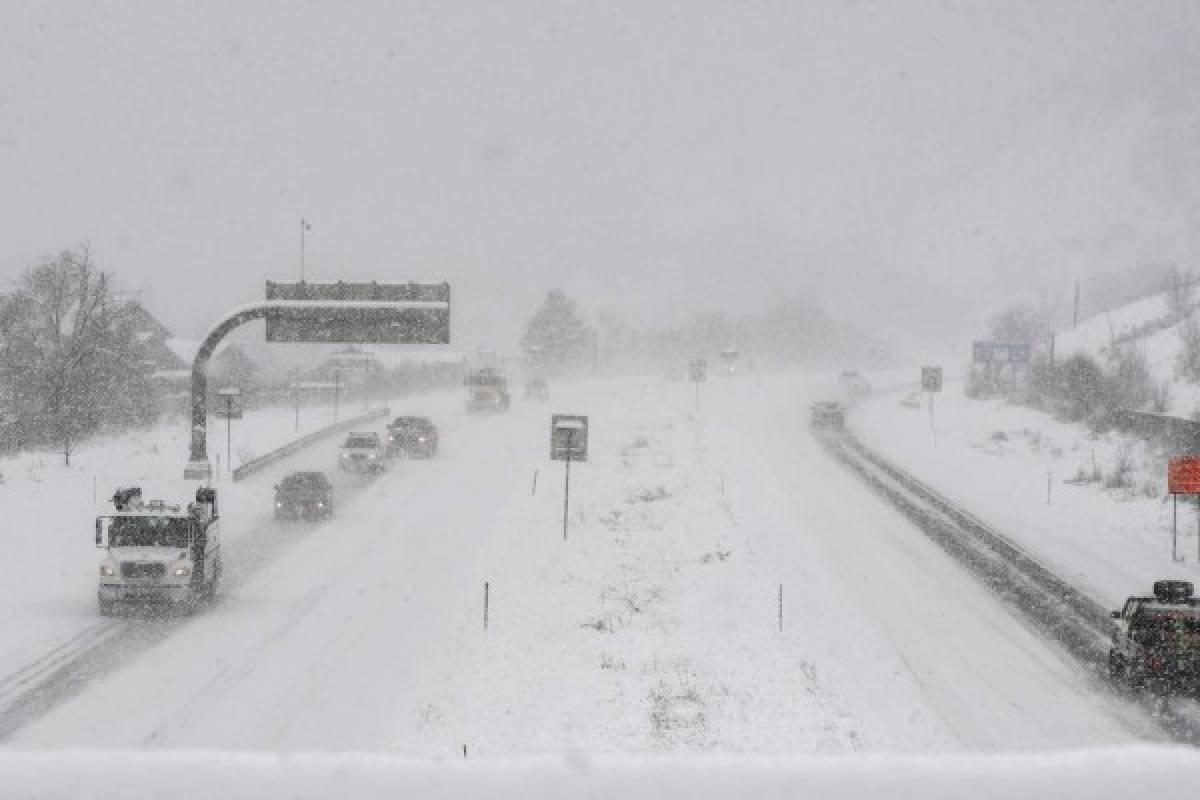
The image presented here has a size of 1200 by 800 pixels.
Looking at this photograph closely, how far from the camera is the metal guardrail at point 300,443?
37.8m

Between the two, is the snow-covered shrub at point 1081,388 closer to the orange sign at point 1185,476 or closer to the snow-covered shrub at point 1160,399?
the snow-covered shrub at point 1160,399

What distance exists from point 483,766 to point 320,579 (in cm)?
2233

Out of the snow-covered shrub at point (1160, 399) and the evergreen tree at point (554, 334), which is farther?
the evergreen tree at point (554, 334)

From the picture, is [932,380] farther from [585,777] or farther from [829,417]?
[585,777]

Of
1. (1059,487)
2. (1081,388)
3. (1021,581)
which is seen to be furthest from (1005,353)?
(1021,581)

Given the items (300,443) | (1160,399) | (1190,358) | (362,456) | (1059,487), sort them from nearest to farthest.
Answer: (1059,487), (362,456), (300,443), (1160,399), (1190,358)

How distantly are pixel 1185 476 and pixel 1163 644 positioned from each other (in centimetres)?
1220

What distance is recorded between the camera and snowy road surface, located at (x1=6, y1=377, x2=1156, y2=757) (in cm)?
1397

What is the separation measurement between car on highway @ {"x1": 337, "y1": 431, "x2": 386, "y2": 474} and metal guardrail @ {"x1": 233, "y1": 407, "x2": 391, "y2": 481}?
332 cm

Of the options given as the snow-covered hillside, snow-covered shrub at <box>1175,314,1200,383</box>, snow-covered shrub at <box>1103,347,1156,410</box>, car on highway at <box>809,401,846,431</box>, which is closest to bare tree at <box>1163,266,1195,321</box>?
the snow-covered hillside

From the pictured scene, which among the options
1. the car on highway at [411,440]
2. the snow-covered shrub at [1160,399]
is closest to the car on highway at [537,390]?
the car on highway at [411,440]

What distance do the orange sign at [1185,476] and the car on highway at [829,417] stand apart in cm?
3019

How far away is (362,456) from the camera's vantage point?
128 feet

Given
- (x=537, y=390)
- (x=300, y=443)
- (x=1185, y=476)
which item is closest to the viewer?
(x=1185, y=476)
